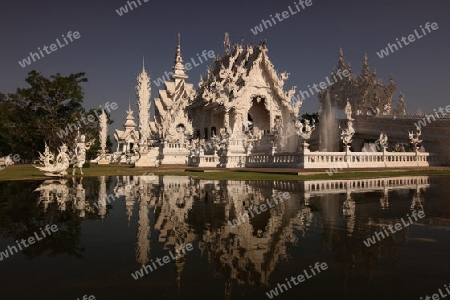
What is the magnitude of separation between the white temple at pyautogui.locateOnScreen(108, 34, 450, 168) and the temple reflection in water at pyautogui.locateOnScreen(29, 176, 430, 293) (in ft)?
40.2

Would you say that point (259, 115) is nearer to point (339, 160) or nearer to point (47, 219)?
point (339, 160)

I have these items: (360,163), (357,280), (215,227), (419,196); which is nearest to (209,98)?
(360,163)

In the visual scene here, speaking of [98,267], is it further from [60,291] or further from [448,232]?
[448,232]

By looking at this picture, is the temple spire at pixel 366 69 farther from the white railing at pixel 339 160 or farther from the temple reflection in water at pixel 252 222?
the temple reflection in water at pixel 252 222

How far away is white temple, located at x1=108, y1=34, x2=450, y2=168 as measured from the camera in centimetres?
2480

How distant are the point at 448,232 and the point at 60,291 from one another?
5.64 m

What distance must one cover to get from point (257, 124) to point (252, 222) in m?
39.2

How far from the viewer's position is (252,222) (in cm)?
644

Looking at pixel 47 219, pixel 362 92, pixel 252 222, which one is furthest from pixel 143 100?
pixel 252 222

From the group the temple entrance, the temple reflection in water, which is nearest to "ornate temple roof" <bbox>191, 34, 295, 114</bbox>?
the temple entrance

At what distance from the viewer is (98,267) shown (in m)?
4.12

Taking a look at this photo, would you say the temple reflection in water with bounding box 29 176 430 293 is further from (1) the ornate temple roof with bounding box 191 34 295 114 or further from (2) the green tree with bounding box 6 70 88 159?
(2) the green tree with bounding box 6 70 88 159

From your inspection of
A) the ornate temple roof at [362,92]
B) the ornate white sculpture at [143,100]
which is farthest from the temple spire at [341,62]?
the ornate white sculpture at [143,100]

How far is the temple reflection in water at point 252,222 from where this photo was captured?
434cm
